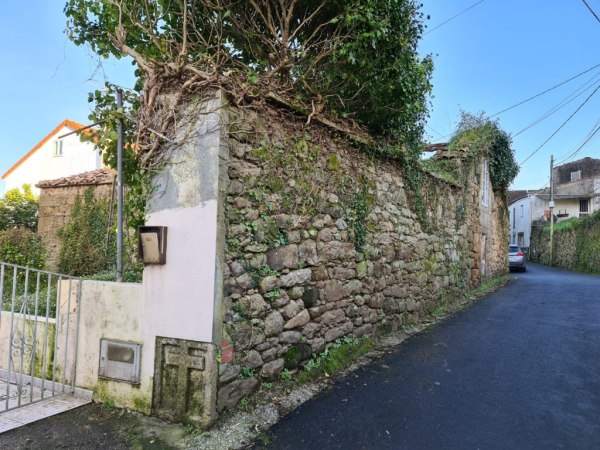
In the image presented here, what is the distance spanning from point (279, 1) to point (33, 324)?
161 inches


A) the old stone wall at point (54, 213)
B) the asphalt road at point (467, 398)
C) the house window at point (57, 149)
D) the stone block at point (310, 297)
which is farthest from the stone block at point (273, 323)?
the house window at point (57, 149)

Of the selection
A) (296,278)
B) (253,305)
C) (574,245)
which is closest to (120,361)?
(253,305)

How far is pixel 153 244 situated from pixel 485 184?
11963mm

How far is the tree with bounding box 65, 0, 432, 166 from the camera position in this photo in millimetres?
3850

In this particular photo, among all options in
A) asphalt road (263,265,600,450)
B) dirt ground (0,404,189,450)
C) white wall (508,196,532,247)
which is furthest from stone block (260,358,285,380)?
white wall (508,196,532,247)

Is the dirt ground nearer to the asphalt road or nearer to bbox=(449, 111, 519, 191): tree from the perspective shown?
the asphalt road

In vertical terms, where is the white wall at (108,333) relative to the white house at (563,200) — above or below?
below

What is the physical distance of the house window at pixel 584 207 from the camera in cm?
3219

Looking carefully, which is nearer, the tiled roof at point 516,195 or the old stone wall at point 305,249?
the old stone wall at point 305,249

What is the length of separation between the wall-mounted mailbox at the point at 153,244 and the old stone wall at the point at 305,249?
1.77 feet

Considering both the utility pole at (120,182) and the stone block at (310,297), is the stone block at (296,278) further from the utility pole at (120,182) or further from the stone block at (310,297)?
the utility pole at (120,182)

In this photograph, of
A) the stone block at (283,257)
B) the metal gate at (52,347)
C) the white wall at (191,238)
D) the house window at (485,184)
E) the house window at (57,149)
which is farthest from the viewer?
the house window at (57,149)

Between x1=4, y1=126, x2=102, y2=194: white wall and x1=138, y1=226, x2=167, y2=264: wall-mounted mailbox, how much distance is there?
19319mm

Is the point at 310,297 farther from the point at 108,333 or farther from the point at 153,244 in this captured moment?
the point at 108,333
